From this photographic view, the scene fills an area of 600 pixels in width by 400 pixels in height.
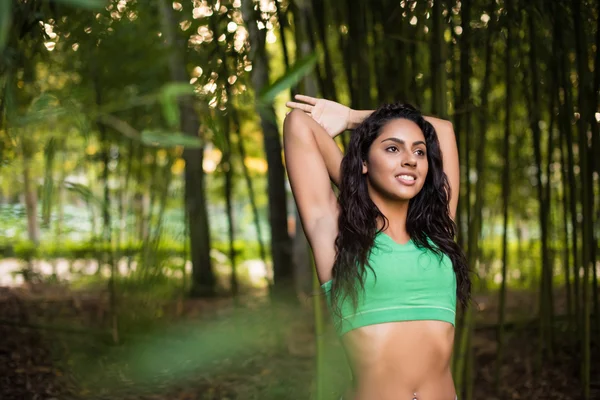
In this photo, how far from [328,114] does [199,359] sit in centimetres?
180

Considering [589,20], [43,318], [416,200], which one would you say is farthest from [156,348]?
[589,20]

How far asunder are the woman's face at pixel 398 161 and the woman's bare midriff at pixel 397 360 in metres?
0.28

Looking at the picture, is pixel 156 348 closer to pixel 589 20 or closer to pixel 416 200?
pixel 416 200

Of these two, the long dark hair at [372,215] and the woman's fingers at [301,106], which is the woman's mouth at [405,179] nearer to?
the long dark hair at [372,215]

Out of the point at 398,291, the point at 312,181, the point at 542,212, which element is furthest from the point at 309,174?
the point at 542,212

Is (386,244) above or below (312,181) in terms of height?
below

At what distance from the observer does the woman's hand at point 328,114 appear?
170 cm

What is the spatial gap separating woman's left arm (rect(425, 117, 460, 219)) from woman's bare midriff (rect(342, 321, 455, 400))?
37 cm

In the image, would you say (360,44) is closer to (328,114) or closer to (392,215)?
(328,114)

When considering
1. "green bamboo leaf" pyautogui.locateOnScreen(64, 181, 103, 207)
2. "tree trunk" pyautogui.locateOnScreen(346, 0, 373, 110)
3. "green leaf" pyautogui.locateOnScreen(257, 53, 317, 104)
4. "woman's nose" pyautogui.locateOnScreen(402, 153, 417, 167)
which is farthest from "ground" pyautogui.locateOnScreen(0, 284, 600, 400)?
"green leaf" pyautogui.locateOnScreen(257, 53, 317, 104)

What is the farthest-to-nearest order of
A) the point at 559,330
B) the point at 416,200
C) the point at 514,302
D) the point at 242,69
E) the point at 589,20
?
the point at 514,302 < the point at 559,330 < the point at 589,20 < the point at 242,69 < the point at 416,200

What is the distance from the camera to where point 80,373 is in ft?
10.2

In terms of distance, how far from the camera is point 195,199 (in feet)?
15.0

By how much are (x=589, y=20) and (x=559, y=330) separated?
159cm
